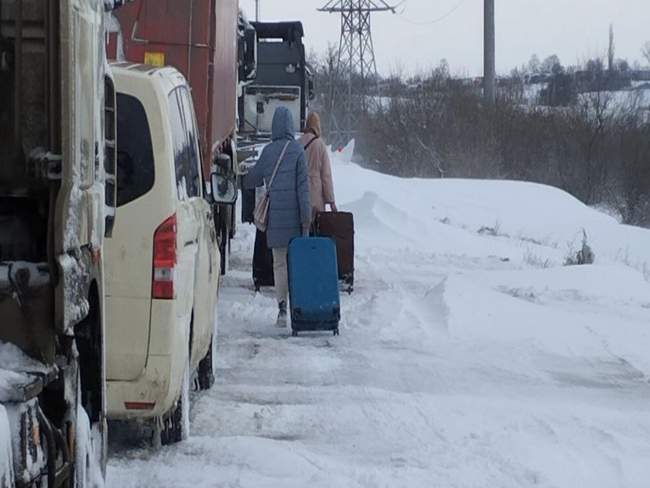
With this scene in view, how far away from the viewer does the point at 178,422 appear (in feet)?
23.9

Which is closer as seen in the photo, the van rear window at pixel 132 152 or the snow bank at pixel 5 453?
the snow bank at pixel 5 453

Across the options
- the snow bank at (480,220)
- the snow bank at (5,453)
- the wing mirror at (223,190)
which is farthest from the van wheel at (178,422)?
A: the snow bank at (480,220)

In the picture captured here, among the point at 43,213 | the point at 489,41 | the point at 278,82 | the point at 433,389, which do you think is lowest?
the point at 433,389

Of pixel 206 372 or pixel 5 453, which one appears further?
pixel 206 372

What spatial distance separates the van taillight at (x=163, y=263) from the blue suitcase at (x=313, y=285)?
4624 mm

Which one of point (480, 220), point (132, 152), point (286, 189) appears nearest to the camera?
point (132, 152)

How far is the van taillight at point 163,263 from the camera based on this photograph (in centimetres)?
650

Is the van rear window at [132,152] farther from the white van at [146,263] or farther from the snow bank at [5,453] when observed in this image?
the snow bank at [5,453]

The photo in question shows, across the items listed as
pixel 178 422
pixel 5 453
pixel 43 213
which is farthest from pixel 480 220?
pixel 5 453

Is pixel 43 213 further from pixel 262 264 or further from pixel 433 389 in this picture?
pixel 262 264

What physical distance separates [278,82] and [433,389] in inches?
896

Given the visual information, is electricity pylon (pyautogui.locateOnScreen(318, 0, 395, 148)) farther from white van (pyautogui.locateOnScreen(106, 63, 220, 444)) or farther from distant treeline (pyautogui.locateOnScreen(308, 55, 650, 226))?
white van (pyautogui.locateOnScreen(106, 63, 220, 444))

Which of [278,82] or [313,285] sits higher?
[278,82]

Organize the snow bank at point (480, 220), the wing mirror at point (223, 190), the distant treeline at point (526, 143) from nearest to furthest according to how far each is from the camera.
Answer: the wing mirror at point (223, 190) → the snow bank at point (480, 220) → the distant treeline at point (526, 143)
